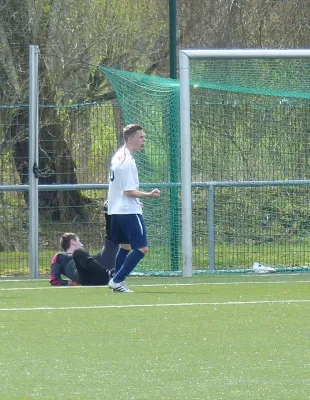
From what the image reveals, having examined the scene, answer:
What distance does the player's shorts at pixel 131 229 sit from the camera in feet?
39.1

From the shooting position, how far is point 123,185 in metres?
11.9

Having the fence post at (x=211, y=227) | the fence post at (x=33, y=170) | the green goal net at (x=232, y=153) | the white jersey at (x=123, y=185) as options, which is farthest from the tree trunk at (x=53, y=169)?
the white jersey at (x=123, y=185)

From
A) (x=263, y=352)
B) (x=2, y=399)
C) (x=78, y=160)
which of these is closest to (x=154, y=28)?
(x=78, y=160)

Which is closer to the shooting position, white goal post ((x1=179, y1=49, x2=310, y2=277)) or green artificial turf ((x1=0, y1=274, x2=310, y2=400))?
green artificial turf ((x1=0, y1=274, x2=310, y2=400))

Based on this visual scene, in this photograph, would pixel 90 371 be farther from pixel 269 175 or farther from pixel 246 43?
pixel 246 43

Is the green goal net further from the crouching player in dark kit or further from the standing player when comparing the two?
the standing player

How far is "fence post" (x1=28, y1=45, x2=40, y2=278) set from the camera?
14188 mm

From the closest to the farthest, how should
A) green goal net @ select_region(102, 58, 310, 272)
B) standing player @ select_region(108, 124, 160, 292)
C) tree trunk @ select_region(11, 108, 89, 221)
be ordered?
standing player @ select_region(108, 124, 160, 292) → green goal net @ select_region(102, 58, 310, 272) → tree trunk @ select_region(11, 108, 89, 221)

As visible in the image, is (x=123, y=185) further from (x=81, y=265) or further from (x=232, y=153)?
(x=232, y=153)

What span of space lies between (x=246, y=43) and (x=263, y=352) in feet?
47.4

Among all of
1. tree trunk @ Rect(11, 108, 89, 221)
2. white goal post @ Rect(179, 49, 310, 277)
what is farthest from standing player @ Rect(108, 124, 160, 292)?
tree trunk @ Rect(11, 108, 89, 221)

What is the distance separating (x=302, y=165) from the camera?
1527 centimetres

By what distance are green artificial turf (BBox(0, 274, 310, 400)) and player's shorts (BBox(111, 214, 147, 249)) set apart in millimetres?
478

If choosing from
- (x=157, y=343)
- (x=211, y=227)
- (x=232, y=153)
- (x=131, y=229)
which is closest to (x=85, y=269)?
(x=131, y=229)
